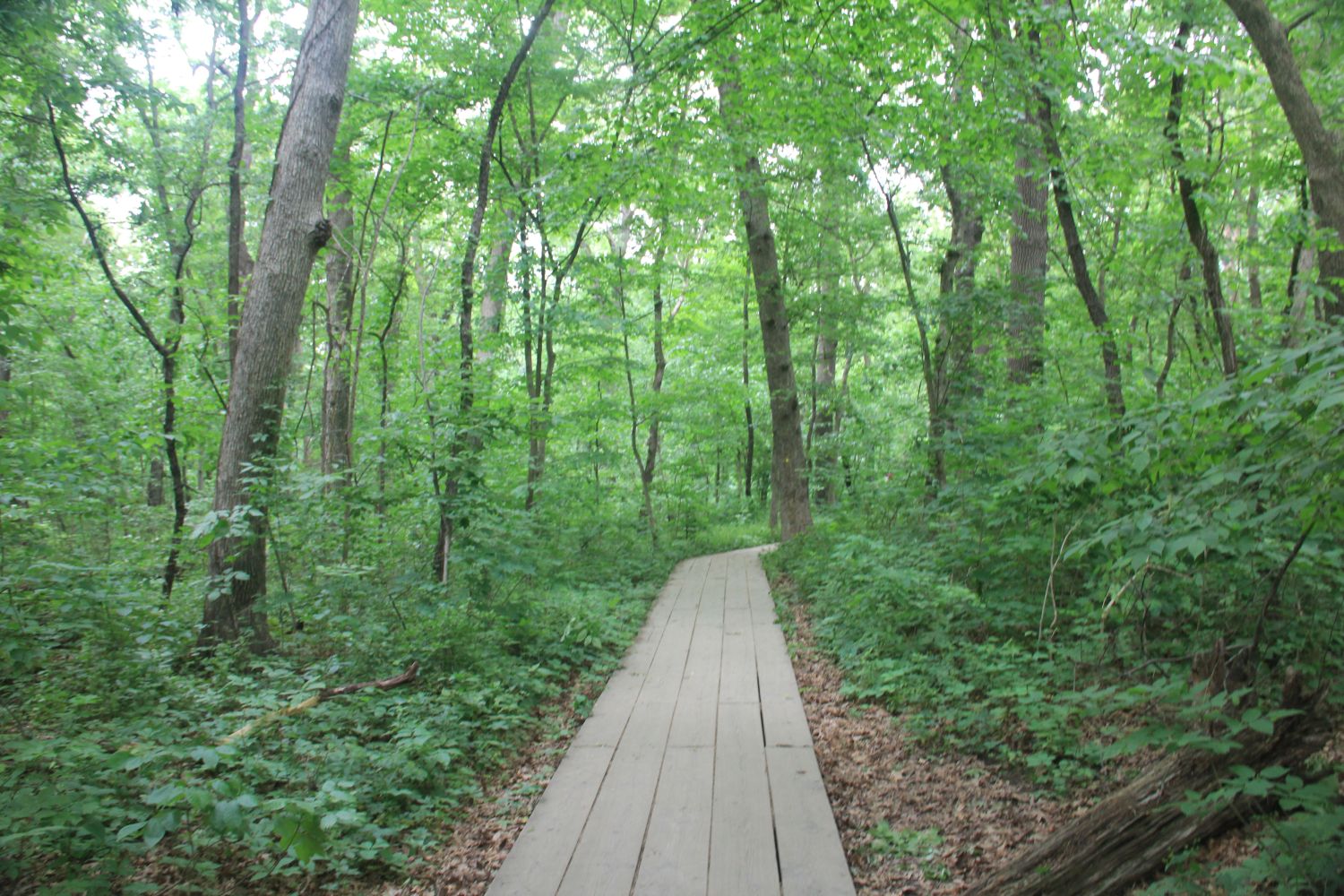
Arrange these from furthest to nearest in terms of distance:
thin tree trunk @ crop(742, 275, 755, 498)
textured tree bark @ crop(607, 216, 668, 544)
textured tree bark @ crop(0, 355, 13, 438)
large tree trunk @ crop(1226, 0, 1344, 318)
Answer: thin tree trunk @ crop(742, 275, 755, 498), textured tree bark @ crop(607, 216, 668, 544), large tree trunk @ crop(1226, 0, 1344, 318), textured tree bark @ crop(0, 355, 13, 438)

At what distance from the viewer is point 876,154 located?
8445 mm

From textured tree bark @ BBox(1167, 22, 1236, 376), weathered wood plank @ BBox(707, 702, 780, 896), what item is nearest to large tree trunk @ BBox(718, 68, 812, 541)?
textured tree bark @ BBox(1167, 22, 1236, 376)

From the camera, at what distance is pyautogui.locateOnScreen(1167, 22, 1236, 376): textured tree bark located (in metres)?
5.53

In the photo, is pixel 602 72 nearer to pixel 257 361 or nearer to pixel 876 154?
pixel 876 154

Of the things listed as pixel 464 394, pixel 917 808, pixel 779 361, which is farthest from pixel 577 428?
pixel 917 808

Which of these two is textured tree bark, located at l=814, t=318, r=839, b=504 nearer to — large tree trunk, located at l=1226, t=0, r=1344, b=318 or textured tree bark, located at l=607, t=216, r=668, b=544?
textured tree bark, located at l=607, t=216, r=668, b=544

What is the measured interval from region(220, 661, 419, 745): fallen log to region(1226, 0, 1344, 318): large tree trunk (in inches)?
250

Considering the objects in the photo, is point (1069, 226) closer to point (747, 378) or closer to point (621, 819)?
point (621, 819)

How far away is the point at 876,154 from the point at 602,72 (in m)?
4.83

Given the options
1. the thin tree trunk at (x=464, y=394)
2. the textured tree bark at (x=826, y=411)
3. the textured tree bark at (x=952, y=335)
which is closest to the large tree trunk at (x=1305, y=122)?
the textured tree bark at (x=952, y=335)

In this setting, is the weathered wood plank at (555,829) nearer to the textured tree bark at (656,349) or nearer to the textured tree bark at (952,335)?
the textured tree bark at (952,335)

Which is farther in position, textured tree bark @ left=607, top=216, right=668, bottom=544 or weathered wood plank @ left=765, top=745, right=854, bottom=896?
textured tree bark @ left=607, top=216, right=668, bottom=544

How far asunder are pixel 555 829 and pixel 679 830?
0.53 metres

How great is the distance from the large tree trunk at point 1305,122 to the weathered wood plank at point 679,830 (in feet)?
16.3
